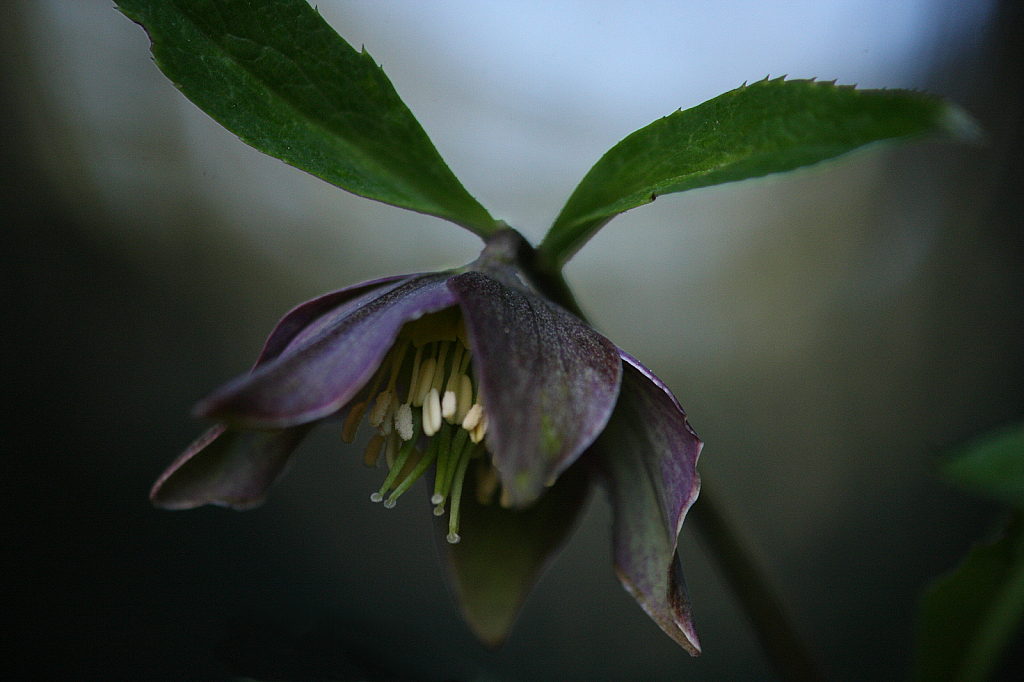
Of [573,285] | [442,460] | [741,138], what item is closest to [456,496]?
[442,460]

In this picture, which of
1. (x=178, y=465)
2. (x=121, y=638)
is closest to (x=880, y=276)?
(x=178, y=465)

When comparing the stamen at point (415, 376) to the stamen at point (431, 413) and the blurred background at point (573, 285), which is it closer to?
the stamen at point (431, 413)

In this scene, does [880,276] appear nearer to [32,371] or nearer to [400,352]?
[400,352]

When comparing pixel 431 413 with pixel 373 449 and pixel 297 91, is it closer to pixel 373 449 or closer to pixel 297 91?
pixel 373 449

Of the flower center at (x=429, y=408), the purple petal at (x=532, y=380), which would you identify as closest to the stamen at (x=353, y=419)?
the flower center at (x=429, y=408)

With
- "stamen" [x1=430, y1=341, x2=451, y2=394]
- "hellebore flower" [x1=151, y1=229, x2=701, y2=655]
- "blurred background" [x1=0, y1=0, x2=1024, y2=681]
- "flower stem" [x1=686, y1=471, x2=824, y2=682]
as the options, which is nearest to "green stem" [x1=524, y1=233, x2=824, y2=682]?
"flower stem" [x1=686, y1=471, x2=824, y2=682]

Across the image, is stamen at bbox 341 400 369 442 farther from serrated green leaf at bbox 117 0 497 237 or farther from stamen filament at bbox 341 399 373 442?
serrated green leaf at bbox 117 0 497 237
